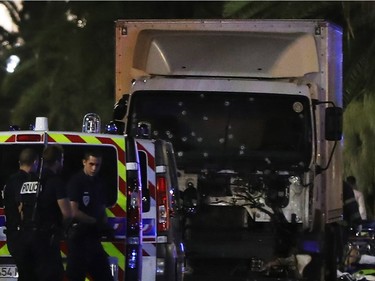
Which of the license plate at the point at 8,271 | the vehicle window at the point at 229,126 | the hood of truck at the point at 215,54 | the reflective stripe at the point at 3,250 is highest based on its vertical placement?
the hood of truck at the point at 215,54

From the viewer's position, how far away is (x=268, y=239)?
443 inches

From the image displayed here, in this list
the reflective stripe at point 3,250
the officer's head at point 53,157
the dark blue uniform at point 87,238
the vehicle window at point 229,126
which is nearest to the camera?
the officer's head at point 53,157

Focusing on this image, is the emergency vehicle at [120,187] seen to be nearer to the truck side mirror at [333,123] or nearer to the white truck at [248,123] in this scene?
the white truck at [248,123]

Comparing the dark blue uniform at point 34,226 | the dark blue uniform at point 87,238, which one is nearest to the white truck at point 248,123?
the dark blue uniform at point 87,238

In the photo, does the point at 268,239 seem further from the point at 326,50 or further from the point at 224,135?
the point at 326,50

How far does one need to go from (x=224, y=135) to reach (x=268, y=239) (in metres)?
1.32

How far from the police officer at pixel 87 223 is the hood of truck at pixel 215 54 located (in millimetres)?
4630

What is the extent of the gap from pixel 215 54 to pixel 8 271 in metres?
5.17

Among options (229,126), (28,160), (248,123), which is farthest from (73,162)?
(248,123)

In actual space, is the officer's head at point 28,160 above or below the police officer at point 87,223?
above

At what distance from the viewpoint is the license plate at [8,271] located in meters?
8.23

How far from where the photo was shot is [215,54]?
1260 centimetres

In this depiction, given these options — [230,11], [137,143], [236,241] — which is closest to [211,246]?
[236,241]

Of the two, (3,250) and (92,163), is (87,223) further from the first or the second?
(3,250)
